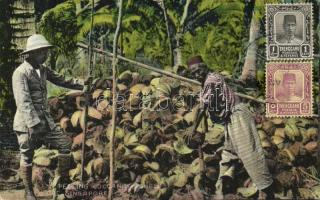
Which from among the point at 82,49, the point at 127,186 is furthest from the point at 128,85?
the point at 127,186

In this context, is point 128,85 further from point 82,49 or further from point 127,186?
point 127,186

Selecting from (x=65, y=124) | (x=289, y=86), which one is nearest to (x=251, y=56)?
(x=289, y=86)

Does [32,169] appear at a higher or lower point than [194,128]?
lower

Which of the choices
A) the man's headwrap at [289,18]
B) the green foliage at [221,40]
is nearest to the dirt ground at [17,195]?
the green foliage at [221,40]

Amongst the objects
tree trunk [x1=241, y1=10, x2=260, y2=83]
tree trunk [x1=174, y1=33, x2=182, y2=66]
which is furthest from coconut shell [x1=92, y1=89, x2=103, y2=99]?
tree trunk [x1=241, y1=10, x2=260, y2=83]

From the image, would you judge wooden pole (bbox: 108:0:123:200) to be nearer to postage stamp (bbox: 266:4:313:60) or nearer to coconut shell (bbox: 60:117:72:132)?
coconut shell (bbox: 60:117:72:132)

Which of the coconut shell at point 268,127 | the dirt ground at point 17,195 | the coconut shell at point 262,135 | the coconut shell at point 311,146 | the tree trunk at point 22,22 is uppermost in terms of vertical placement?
the tree trunk at point 22,22

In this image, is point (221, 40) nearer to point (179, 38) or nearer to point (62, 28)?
point (179, 38)

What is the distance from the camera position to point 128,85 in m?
5.55

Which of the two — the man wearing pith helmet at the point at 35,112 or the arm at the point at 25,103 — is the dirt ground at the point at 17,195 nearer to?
the man wearing pith helmet at the point at 35,112

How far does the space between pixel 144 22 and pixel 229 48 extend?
87cm

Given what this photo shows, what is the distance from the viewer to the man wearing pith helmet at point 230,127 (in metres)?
5.44

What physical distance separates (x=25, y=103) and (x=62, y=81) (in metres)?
0.42

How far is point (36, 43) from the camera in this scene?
5.54m
